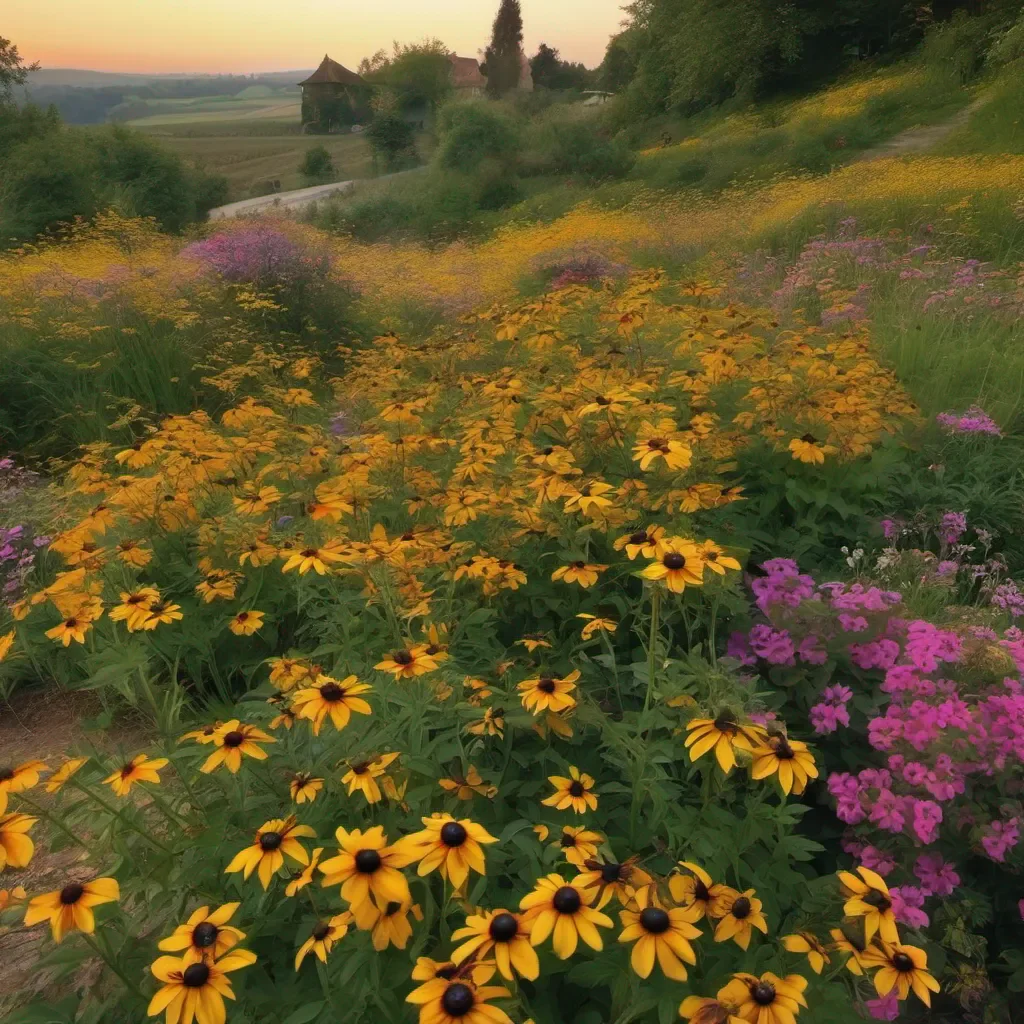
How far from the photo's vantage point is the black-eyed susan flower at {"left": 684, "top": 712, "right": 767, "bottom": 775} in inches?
53.0

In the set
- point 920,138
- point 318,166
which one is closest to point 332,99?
point 318,166

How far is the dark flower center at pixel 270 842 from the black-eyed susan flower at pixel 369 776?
5.8 inches

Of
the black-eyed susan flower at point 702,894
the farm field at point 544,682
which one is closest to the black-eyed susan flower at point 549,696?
the farm field at point 544,682

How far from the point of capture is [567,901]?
1.10 metres

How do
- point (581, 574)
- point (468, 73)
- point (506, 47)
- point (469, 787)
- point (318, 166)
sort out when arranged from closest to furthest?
point (469, 787), point (581, 574), point (318, 166), point (506, 47), point (468, 73)

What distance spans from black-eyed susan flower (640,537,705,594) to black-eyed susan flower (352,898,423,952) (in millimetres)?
771

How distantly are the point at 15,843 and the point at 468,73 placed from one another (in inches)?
3510

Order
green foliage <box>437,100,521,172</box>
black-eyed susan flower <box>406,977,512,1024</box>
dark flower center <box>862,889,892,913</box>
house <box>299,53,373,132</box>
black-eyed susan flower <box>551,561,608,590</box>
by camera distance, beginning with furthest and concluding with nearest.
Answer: house <box>299,53,373,132</box>, green foliage <box>437,100,521,172</box>, black-eyed susan flower <box>551,561,608,590</box>, dark flower center <box>862,889,892,913</box>, black-eyed susan flower <box>406,977,512,1024</box>

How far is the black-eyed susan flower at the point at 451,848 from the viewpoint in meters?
1.17

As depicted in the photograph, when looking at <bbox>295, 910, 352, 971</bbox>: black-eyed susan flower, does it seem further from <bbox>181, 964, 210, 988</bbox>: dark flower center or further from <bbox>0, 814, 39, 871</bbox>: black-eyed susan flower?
<bbox>0, 814, 39, 871</bbox>: black-eyed susan flower

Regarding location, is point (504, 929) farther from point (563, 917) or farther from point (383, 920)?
point (383, 920)

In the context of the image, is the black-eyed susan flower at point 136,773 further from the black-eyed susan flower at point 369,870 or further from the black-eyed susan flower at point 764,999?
the black-eyed susan flower at point 764,999

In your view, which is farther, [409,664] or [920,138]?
[920,138]

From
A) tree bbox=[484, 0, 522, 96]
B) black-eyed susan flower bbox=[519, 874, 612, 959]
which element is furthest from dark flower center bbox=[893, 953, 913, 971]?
tree bbox=[484, 0, 522, 96]
